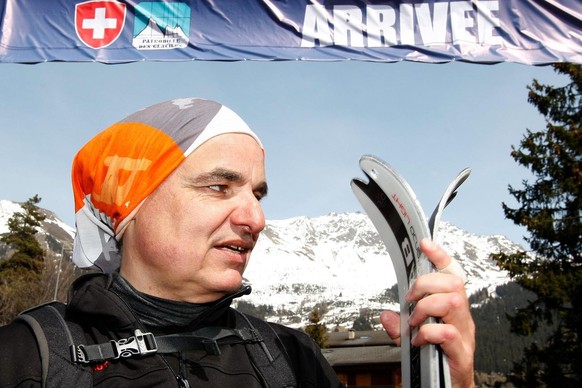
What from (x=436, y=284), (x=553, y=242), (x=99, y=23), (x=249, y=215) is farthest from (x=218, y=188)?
(x=553, y=242)

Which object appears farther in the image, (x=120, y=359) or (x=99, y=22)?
(x=99, y=22)

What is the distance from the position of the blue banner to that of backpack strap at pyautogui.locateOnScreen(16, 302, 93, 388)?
2.70 meters

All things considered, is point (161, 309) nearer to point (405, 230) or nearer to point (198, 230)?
point (198, 230)

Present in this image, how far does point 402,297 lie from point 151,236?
103 centimetres

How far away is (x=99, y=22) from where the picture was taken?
14.2 feet

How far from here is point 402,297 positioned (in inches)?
73.3

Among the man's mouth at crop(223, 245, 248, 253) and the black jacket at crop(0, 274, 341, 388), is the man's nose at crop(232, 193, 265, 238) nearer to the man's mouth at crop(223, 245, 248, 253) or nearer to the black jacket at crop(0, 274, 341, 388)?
the man's mouth at crop(223, 245, 248, 253)

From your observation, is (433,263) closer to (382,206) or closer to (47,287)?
(382,206)

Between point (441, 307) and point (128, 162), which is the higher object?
point (128, 162)

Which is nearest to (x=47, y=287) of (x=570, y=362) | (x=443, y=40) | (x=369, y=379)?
(x=369, y=379)

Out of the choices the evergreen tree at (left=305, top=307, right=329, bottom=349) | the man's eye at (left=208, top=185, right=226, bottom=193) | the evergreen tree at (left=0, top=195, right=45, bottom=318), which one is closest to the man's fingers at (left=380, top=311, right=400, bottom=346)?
the man's eye at (left=208, top=185, right=226, bottom=193)

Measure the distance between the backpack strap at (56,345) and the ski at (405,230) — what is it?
109cm

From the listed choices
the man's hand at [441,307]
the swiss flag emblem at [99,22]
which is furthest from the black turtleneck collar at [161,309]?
the swiss flag emblem at [99,22]

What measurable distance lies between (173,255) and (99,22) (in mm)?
2885
